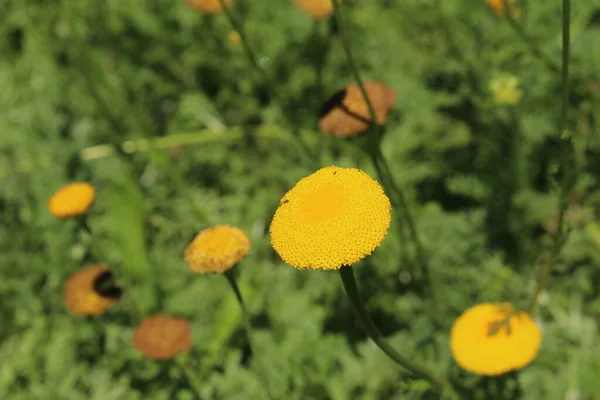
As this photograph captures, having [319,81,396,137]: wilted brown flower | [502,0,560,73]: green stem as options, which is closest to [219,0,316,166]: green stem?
[319,81,396,137]: wilted brown flower

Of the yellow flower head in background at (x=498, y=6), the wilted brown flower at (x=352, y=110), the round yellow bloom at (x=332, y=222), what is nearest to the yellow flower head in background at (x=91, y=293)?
the wilted brown flower at (x=352, y=110)

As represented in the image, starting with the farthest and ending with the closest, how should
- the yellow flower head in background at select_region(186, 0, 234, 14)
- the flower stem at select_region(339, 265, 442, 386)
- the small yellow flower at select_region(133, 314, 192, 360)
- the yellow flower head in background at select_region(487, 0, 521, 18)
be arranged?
the yellow flower head in background at select_region(186, 0, 234, 14) → the yellow flower head in background at select_region(487, 0, 521, 18) → the small yellow flower at select_region(133, 314, 192, 360) → the flower stem at select_region(339, 265, 442, 386)

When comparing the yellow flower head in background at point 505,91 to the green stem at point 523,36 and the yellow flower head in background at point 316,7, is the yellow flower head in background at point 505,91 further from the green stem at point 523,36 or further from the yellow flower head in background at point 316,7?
the yellow flower head in background at point 316,7

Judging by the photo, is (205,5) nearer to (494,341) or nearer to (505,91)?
(505,91)

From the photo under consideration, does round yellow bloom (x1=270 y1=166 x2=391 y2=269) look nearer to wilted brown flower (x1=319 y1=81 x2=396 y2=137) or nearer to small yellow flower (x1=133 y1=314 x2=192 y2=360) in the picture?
wilted brown flower (x1=319 y1=81 x2=396 y2=137)

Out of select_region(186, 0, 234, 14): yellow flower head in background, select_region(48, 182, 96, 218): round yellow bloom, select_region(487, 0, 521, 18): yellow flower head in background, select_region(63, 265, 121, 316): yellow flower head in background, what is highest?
select_region(487, 0, 521, 18): yellow flower head in background

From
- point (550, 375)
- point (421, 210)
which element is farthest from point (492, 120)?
point (550, 375)
